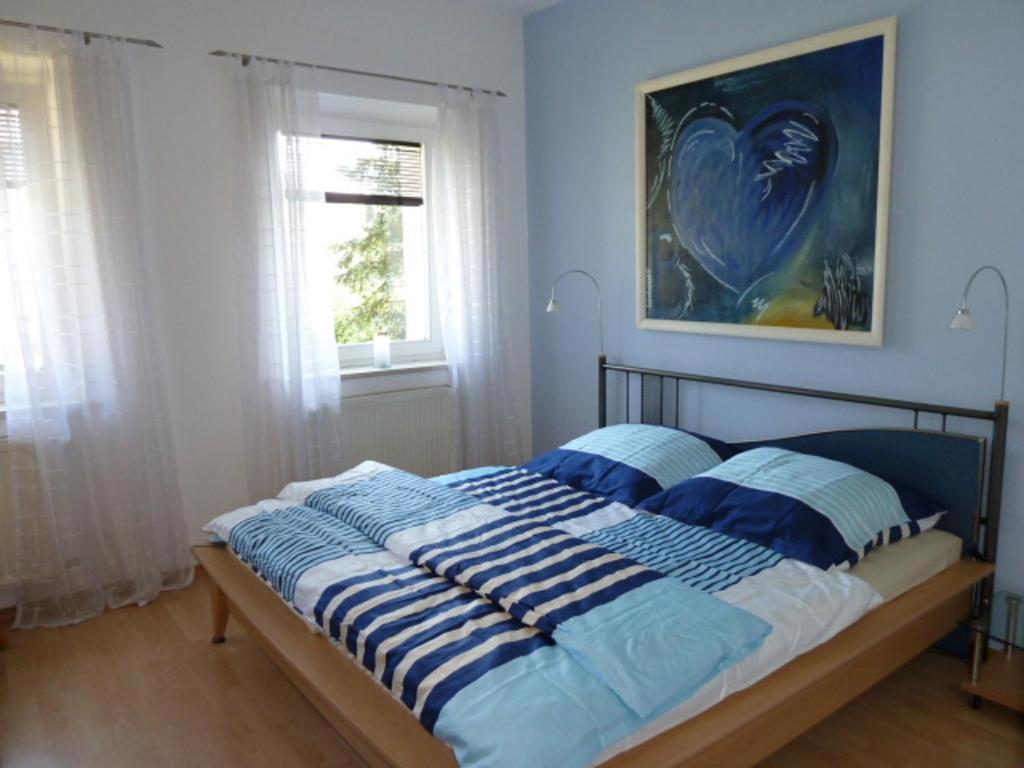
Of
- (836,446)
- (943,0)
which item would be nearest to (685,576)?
(836,446)

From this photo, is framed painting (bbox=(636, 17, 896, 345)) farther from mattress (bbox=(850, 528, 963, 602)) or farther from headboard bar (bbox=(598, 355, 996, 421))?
mattress (bbox=(850, 528, 963, 602))

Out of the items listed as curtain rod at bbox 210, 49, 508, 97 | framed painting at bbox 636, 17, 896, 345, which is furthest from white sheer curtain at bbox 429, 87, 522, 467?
framed painting at bbox 636, 17, 896, 345

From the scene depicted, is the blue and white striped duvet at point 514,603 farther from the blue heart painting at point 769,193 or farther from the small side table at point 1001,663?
the blue heart painting at point 769,193

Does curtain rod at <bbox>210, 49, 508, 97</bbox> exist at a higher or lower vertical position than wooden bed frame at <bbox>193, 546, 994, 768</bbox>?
higher

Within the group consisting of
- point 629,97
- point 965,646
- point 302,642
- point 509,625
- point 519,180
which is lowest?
point 965,646

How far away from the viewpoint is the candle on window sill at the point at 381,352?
4.02 m

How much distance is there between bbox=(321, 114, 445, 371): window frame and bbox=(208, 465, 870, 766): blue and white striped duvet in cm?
128

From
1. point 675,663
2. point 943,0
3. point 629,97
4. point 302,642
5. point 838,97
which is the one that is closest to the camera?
point 675,663

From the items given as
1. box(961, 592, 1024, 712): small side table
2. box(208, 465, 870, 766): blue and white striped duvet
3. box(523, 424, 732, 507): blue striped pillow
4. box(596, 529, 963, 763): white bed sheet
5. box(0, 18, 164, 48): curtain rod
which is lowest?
box(961, 592, 1024, 712): small side table

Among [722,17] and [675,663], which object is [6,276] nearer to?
[675,663]

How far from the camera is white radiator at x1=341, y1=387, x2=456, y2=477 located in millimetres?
3902

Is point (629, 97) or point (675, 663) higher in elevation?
point (629, 97)

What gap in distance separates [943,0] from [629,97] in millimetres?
1457

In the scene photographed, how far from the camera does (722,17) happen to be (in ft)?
10.7
